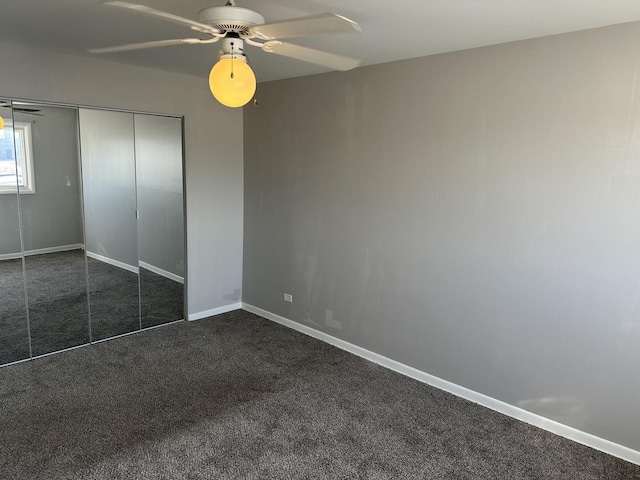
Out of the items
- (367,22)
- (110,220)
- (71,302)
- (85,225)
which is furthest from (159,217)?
(367,22)

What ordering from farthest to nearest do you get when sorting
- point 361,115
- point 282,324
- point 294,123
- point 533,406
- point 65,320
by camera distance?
point 282,324 → point 294,123 → point 65,320 → point 361,115 → point 533,406

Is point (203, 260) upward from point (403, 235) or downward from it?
downward

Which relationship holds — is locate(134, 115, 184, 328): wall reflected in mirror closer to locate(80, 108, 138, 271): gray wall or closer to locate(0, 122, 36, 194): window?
locate(80, 108, 138, 271): gray wall

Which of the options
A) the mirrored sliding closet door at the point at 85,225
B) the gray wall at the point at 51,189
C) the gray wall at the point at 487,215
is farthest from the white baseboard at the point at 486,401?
the gray wall at the point at 51,189

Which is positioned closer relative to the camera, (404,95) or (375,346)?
(404,95)

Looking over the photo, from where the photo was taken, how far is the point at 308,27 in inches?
65.7

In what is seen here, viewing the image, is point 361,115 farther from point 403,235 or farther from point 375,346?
point 375,346

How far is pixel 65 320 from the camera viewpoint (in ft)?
13.0

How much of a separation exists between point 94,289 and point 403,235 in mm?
2819

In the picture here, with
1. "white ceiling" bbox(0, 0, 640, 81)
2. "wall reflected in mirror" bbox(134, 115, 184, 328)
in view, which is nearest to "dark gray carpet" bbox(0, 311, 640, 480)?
"wall reflected in mirror" bbox(134, 115, 184, 328)

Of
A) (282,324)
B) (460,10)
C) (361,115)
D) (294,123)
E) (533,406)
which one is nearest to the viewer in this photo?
(460,10)

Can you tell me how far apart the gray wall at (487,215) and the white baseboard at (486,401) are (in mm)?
53

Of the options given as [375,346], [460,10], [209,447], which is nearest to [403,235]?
[375,346]

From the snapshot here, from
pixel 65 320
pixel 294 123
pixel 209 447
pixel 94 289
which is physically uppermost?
pixel 294 123
